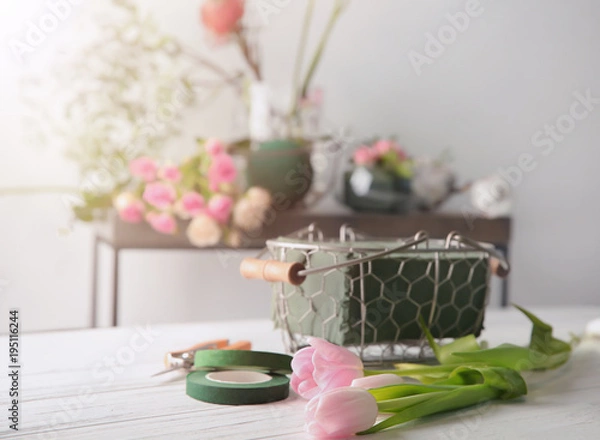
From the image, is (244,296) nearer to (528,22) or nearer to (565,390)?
(528,22)

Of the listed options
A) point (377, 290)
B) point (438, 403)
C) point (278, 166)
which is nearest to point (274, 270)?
Result: point (377, 290)

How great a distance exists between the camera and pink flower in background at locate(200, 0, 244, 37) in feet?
6.27

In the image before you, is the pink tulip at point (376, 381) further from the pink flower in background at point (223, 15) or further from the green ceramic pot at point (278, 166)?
the pink flower in background at point (223, 15)

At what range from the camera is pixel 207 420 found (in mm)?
514

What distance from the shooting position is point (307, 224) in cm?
191

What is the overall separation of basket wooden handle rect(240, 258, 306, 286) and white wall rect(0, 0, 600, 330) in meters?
1.52

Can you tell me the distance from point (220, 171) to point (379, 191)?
0.50m

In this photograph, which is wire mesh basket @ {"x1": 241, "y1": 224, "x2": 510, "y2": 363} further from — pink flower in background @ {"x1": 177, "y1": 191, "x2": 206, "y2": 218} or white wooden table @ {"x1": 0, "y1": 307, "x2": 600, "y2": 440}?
pink flower in background @ {"x1": 177, "y1": 191, "x2": 206, "y2": 218}

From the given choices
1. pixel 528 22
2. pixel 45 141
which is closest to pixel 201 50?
pixel 45 141

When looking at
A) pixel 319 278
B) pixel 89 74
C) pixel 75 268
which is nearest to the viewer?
pixel 319 278

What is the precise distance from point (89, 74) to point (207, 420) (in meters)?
1.68

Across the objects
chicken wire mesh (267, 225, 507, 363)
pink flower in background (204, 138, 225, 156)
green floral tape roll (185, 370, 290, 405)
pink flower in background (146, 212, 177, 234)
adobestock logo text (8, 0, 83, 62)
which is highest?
adobestock logo text (8, 0, 83, 62)

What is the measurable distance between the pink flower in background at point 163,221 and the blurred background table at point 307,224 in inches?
1.7

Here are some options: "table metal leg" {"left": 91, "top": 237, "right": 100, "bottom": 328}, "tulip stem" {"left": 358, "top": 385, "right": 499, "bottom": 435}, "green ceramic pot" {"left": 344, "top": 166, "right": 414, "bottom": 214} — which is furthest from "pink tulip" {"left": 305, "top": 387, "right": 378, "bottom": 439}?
"table metal leg" {"left": 91, "top": 237, "right": 100, "bottom": 328}
